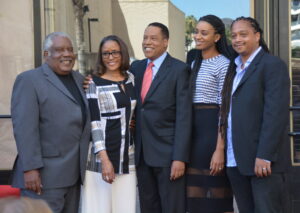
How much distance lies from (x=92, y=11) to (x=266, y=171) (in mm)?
7424

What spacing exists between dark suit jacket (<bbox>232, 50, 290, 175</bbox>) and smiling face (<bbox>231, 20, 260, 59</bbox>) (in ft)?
0.27

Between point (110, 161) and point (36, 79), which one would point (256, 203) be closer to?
point (110, 161)

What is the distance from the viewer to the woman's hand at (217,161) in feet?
11.8

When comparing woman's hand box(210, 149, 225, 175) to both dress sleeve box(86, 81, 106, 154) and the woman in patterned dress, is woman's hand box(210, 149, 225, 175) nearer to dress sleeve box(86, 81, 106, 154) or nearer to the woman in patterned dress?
the woman in patterned dress

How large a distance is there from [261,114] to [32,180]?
1623 millimetres

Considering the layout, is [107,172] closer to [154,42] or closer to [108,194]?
[108,194]

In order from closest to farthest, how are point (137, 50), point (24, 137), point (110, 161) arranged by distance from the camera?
point (24, 137), point (110, 161), point (137, 50)

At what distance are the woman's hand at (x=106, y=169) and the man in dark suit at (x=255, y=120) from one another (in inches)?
33.5

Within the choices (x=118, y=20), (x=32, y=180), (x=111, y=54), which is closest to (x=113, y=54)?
(x=111, y=54)

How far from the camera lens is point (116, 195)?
3648 mm

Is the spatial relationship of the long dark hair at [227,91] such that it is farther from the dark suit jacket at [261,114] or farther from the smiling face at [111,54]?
the smiling face at [111,54]

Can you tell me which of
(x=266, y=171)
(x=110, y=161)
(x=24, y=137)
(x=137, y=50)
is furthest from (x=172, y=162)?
(x=137, y=50)

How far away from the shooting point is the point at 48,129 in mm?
3355

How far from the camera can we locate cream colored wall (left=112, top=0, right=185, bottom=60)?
375 inches
